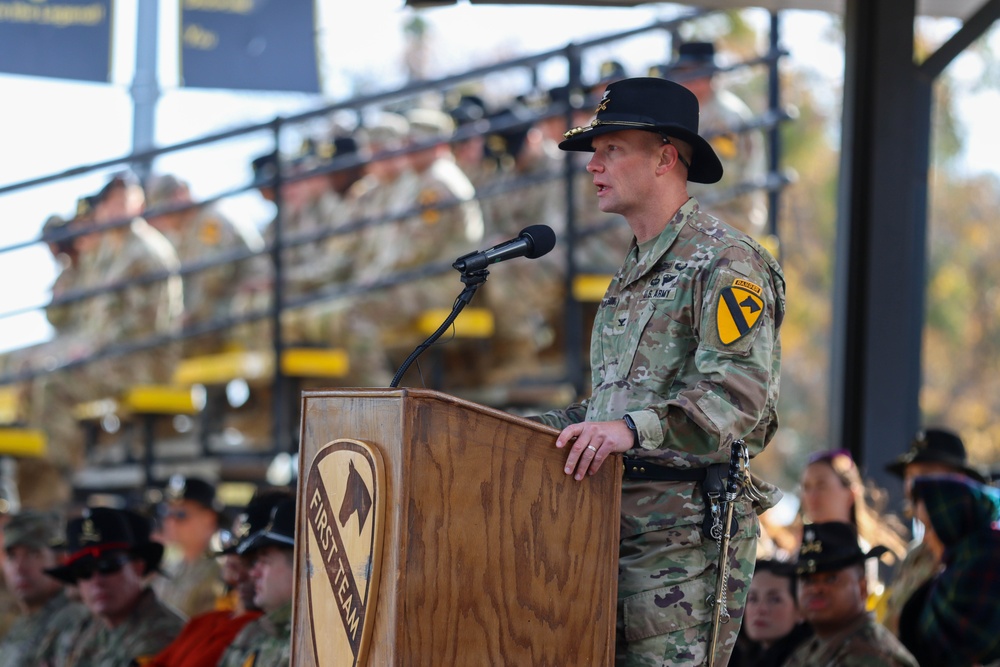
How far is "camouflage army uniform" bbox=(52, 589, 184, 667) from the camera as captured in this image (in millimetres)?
5875


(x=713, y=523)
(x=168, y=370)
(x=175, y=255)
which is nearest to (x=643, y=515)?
(x=713, y=523)

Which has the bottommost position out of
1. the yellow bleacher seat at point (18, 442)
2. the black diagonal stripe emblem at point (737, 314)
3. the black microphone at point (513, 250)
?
the yellow bleacher seat at point (18, 442)

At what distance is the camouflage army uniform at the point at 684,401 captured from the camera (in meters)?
3.02

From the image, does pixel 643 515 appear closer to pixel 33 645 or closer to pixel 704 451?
pixel 704 451

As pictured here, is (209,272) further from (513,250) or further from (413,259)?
(513,250)

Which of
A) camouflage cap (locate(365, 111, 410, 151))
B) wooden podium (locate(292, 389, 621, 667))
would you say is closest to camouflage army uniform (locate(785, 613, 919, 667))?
wooden podium (locate(292, 389, 621, 667))

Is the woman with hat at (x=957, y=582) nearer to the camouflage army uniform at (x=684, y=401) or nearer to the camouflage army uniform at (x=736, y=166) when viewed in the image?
A: the camouflage army uniform at (x=684, y=401)

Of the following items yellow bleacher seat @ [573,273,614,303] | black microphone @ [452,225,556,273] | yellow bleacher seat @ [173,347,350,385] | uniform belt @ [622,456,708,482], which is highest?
yellow bleacher seat @ [573,273,614,303]

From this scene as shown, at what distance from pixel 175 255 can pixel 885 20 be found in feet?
17.9

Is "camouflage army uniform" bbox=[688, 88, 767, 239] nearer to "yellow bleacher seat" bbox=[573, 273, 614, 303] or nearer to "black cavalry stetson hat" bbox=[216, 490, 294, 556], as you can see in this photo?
"yellow bleacher seat" bbox=[573, 273, 614, 303]

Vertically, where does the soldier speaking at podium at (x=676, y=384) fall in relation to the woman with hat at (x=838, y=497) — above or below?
above

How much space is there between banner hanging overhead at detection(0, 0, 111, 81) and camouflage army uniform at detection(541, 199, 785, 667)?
17.5 feet

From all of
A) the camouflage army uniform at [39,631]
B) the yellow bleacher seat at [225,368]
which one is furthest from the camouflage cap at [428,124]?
the camouflage army uniform at [39,631]

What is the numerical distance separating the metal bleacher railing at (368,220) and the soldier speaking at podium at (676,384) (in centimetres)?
426
